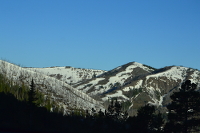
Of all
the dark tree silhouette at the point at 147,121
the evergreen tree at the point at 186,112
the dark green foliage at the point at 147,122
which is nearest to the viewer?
the evergreen tree at the point at 186,112

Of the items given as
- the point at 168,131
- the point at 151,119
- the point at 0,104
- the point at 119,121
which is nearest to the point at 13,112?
the point at 0,104

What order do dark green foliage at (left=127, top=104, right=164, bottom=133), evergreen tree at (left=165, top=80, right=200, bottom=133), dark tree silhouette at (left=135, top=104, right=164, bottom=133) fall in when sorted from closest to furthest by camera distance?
evergreen tree at (left=165, top=80, right=200, bottom=133)
dark green foliage at (left=127, top=104, right=164, bottom=133)
dark tree silhouette at (left=135, top=104, right=164, bottom=133)

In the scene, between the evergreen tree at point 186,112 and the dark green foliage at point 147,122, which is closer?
the evergreen tree at point 186,112

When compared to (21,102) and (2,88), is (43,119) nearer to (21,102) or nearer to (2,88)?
(21,102)

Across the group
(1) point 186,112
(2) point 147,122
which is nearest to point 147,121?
(2) point 147,122

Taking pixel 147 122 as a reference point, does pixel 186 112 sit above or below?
above

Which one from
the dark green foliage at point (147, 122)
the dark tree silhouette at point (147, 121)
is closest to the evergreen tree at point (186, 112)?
the dark green foliage at point (147, 122)

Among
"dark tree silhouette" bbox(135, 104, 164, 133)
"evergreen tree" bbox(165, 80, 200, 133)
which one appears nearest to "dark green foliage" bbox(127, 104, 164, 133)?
"dark tree silhouette" bbox(135, 104, 164, 133)

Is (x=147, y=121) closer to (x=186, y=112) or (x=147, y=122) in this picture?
(x=147, y=122)

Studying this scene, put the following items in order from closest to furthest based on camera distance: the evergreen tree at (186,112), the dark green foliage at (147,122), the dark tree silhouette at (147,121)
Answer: the evergreen tree at (186,112) < the dark green foliage at (147,122) < the dark tree silhouette at (147,121)

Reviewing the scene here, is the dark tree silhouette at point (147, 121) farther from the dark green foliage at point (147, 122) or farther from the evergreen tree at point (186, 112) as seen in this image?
the evergreen tree at point (186, 112)

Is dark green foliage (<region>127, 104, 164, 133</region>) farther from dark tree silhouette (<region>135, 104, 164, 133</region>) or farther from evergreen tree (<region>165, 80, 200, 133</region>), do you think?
evergreen tree (<region>165, 80, 200, 133</region>)

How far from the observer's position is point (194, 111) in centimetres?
4166

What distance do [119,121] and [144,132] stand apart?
75.8 ft
